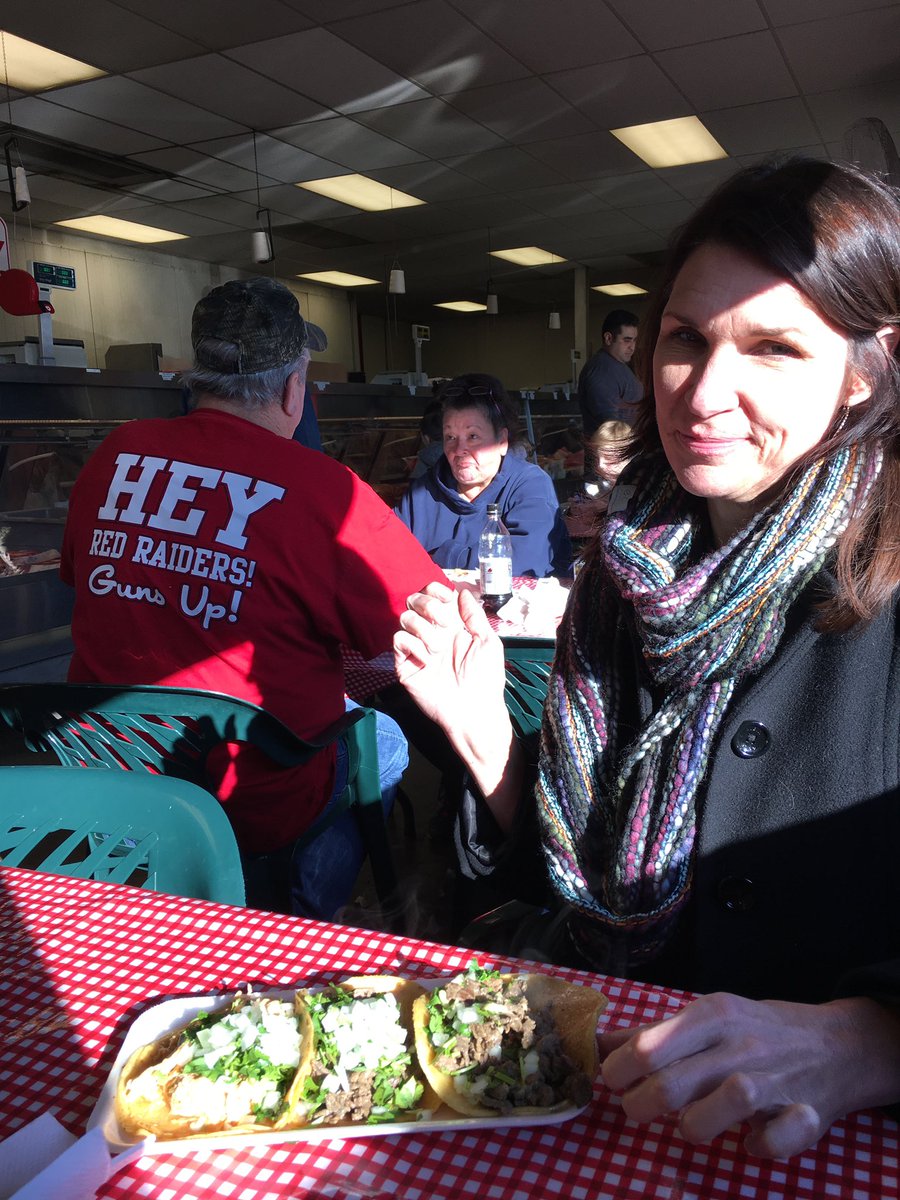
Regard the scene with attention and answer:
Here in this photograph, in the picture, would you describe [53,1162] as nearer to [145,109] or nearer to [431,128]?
[145,109]

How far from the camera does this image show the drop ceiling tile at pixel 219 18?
17.6 ft

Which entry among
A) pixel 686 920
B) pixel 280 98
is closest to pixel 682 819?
pixel 686 920

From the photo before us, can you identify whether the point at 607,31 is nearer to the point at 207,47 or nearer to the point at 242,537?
the point at 207,47

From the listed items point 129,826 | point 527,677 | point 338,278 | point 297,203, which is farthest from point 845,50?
point 338,278

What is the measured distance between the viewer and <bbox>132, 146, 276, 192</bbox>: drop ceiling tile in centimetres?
842

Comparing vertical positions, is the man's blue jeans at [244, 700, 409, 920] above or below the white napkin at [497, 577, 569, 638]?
below

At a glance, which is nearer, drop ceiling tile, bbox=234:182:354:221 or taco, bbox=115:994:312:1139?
taco, bbox=115:994:312:1139

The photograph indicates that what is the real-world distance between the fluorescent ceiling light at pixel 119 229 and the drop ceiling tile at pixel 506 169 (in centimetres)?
470

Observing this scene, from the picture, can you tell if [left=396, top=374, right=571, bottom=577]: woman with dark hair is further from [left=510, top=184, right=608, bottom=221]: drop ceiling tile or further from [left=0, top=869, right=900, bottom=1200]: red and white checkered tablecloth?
[left=510, top=184, right=608, bottom=221]: drop ceiling tile

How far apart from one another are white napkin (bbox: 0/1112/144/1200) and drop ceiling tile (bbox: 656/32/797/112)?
23.2 feet

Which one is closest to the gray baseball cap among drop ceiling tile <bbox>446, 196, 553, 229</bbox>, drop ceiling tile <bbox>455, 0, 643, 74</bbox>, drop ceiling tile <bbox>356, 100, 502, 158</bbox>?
drop ceiling tile <bbox>455, 0, 643, 74</bbox>

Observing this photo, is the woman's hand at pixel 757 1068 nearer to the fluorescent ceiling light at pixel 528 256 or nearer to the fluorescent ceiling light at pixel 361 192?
the fluorescent ceiling light at pixel 361 192

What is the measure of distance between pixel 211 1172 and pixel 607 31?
6.69m

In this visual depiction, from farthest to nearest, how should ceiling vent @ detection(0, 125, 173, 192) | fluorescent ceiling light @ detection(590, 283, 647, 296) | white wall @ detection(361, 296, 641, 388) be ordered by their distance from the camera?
white wall @ detection(361, 296, 641, 388) → fluorescent ceiling light @ detection(590, 283, 647, 296) → ceiling vent @ detection(0, 125, 173, 192)
